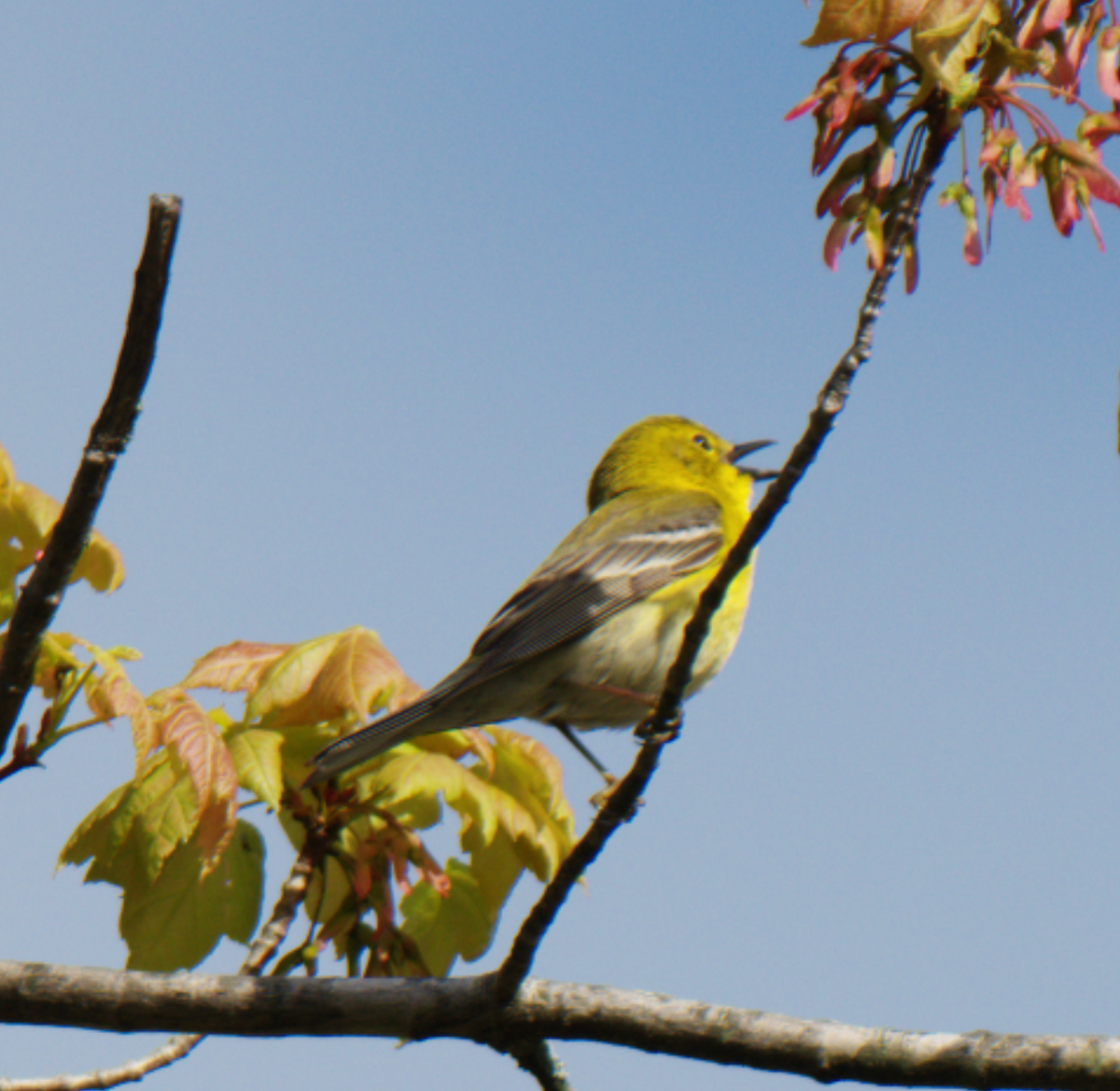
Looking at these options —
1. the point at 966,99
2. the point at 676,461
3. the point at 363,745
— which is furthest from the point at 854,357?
the point at 676,461

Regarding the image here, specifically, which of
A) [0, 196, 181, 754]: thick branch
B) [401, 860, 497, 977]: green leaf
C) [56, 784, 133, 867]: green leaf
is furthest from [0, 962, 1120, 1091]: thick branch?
[0, 196, 181, 754]: thick branch

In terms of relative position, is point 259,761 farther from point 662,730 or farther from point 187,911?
point 662,730

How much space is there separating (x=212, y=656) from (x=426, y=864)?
38.8 inches

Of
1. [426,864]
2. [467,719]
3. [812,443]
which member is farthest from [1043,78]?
[467,719]

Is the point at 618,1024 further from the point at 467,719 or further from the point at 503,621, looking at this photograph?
the point at 503,621

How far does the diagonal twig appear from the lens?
2553mm

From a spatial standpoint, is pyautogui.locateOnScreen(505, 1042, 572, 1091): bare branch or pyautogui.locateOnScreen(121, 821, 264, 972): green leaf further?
pyautogui.locateOnScreen(121, 821, 264, 972): green leaf

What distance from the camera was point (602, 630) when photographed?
5566 millimetres

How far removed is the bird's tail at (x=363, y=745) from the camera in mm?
4129

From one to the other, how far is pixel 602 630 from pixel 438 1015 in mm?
2265

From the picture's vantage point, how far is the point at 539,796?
430 cm

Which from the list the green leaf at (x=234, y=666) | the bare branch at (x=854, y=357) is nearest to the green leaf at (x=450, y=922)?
the green leaf at (x=234, y=666)

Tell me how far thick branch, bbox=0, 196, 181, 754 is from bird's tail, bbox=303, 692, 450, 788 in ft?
4.06

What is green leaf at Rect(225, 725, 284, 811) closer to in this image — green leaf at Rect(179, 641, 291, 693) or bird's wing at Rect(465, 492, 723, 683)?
green leaf at Rect(179, 641, 291, 693)
